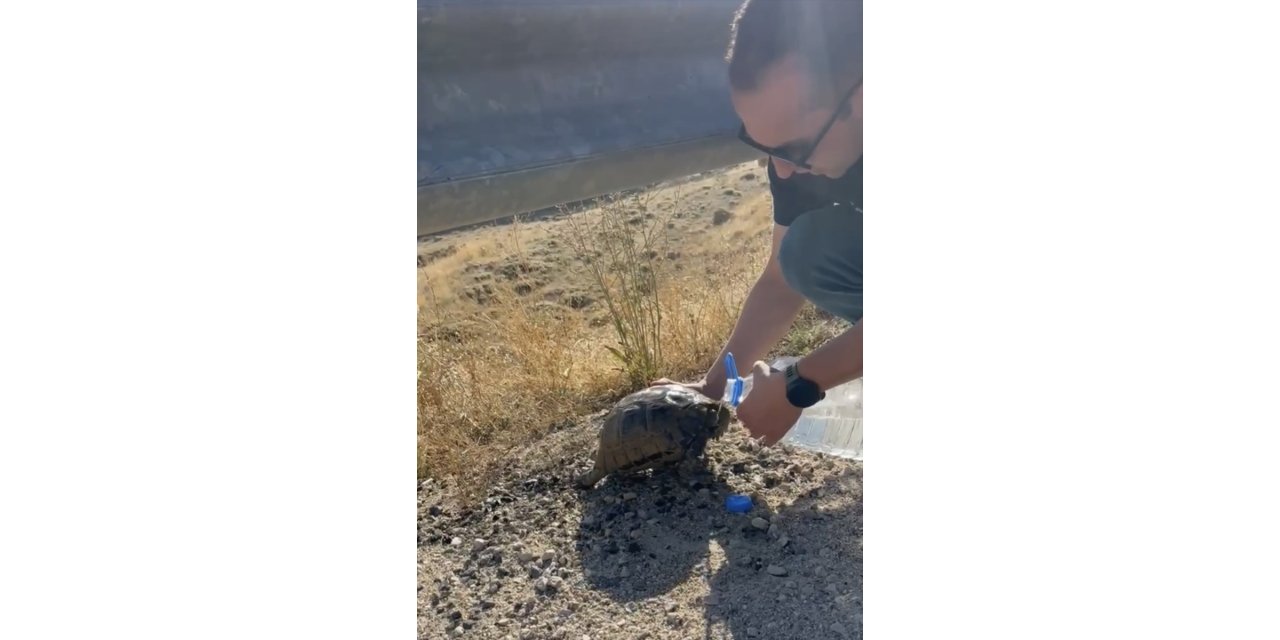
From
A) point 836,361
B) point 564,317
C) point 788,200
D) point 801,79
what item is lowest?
point 564,317

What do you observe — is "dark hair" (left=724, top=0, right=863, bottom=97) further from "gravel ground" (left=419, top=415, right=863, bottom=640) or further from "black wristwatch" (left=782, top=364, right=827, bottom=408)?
"gravel ground" (left=419, top=415, right=863, bottom=640)

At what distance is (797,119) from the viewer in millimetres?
2232

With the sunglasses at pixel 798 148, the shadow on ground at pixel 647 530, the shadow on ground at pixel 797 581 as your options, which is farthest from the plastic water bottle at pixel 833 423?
the sunglasses at pixel 798 148

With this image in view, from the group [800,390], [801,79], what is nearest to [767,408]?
[800,390]

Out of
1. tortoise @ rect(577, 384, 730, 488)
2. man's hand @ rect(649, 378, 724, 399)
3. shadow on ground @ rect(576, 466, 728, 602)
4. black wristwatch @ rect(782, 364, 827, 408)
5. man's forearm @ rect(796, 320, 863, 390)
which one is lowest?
shadow on ground @ rect(576, 466, 728, 602)

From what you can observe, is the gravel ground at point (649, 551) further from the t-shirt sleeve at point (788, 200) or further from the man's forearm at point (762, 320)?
the t-shirt sleeve at point (788, 200)

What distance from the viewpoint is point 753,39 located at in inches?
87.1

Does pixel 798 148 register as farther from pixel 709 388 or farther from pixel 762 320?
pixel 709 388

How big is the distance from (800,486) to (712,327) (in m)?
0.45

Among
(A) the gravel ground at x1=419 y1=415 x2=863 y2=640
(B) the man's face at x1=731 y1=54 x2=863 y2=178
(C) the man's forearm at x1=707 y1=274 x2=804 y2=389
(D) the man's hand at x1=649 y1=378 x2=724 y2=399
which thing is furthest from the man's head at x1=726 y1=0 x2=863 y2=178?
(A) the gravel ground at x1=419 y1=415 x2=863 y2=640

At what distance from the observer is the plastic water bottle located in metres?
2.26

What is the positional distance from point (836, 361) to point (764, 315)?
0.91ft

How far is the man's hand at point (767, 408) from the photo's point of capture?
2.37 meters

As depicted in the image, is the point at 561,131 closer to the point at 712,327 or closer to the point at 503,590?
the point at 712,327
